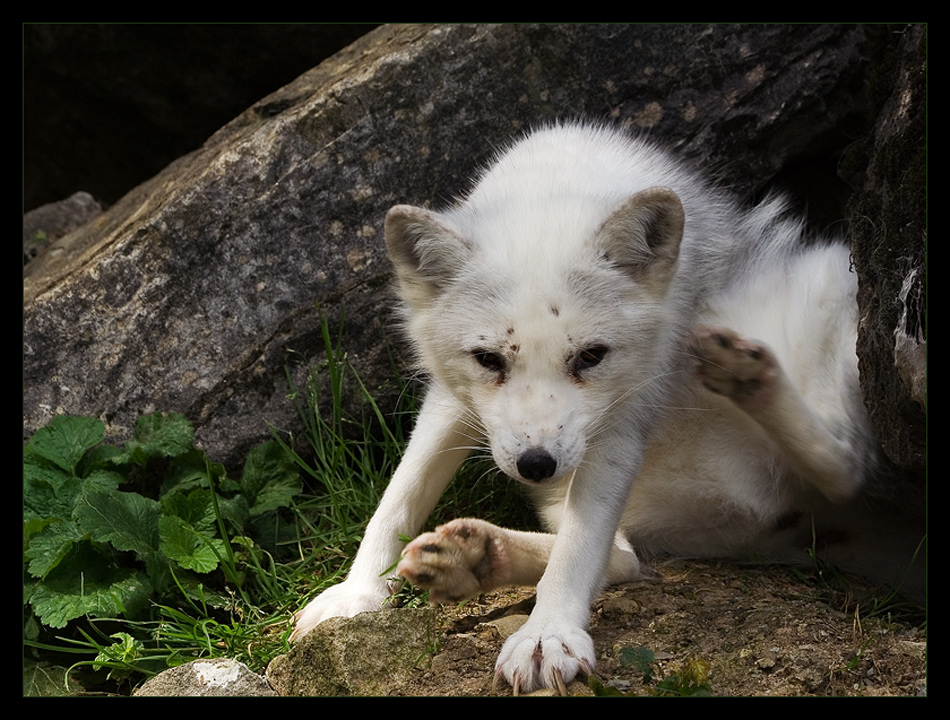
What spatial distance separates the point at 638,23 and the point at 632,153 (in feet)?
3.44

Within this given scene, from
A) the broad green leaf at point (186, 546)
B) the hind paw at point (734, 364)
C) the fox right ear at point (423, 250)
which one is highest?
the fox right ear at point (423, 250)

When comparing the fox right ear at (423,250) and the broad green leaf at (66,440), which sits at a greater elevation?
the fox right ear at (423,250)

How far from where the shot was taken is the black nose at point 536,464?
8.89 feet

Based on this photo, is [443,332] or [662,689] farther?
[443,332]

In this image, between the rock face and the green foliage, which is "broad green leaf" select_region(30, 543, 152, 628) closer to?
the green foliage

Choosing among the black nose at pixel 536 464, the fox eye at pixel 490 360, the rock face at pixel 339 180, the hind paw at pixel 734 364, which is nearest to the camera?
the black nose at pixel 536 464

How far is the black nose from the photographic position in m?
2.71

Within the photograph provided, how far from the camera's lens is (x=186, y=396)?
4.19 m

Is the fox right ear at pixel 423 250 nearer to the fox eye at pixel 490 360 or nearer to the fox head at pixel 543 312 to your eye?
the fox head at pixel 543 312

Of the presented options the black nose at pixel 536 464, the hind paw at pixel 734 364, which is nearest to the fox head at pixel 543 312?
the black nose at pixel 536 464

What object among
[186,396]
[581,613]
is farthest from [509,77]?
[581,613]

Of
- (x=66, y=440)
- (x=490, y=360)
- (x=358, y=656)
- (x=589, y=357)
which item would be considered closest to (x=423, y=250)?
(x=490, y=360)

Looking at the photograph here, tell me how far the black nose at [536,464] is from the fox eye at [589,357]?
32 cm

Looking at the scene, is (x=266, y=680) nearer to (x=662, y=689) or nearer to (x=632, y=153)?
(x=662, y=689)
